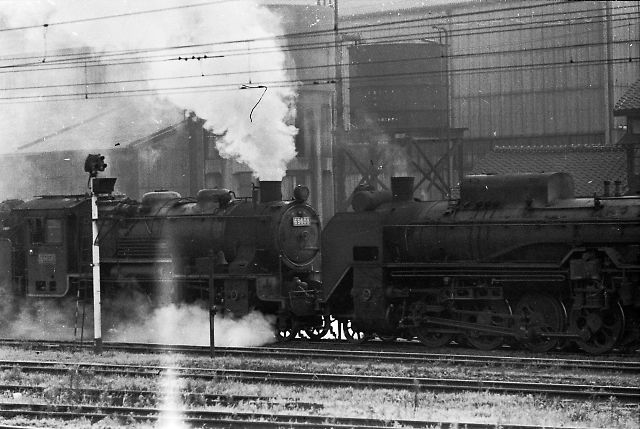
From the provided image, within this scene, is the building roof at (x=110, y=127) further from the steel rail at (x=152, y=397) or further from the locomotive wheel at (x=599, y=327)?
the steel rail at (x=152, y=397)

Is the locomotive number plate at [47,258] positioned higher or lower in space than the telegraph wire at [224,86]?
lower

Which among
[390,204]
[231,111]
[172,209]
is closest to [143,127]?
[231,111]

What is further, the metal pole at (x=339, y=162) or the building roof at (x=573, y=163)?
the metal pole at (x=339, y=162)

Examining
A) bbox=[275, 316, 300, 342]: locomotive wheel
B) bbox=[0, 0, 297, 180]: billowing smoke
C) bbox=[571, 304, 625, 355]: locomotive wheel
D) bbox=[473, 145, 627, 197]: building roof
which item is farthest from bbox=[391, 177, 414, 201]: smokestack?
bbox=[473, 145, 627, 197]: building roof

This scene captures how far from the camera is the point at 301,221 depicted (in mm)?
23156

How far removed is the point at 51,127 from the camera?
5028 cm

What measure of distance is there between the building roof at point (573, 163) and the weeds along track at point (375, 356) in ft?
54.3

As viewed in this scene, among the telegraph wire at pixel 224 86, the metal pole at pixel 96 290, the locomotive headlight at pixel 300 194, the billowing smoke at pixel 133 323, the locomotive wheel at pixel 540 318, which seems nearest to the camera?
the locomotive wheel at pixel 540 318

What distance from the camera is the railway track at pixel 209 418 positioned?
12.1 m

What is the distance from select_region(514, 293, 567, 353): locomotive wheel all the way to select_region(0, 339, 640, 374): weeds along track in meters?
0.86

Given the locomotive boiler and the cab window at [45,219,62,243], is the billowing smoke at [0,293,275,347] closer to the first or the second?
the cab window at [45,219,62,243]

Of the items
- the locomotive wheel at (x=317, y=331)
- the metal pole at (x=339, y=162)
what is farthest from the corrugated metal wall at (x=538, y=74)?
the locomotive wheel at (x=317, y=331)

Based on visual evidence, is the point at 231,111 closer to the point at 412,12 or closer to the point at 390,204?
the point at 390,204

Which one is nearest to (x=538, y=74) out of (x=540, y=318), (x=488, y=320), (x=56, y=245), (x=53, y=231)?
(x=53, y=231)
